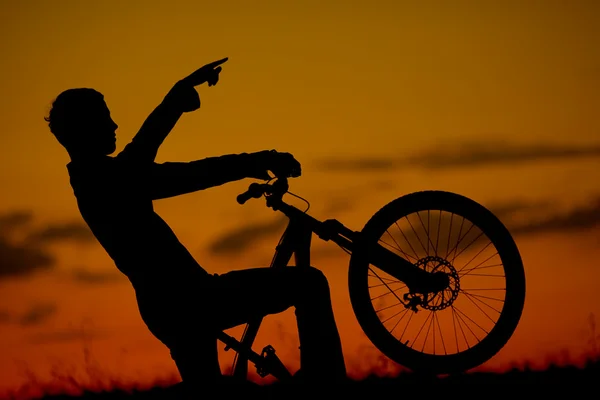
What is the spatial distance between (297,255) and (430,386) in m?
1.53

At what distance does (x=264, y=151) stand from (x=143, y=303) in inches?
48.7

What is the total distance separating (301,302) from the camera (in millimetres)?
6363

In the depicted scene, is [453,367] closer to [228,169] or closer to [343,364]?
[343,364]

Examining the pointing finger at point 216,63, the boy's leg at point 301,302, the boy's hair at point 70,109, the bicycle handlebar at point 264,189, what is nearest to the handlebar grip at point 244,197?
the bicycle handlebar at point 264,189

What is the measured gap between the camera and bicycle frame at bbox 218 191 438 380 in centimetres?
694

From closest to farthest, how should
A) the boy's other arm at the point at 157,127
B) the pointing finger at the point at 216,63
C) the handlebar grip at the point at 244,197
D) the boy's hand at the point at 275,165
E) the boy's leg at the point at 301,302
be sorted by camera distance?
the boy's leg at the point at 301,302 → the boy's other arm at the point at 157,127 → the boy's hand at the point at 275,165 → the pointing finger at the point at 216,63 → the handlebar grip at the point at 244,197

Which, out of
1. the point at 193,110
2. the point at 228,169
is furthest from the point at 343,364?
the point at 193,110

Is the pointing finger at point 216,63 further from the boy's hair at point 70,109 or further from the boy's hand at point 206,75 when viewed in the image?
the boy's hair at point 70,109

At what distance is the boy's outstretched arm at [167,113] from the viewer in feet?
21.2

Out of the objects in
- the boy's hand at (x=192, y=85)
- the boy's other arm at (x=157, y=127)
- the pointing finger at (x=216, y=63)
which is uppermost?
the pointing finger at (x=216, y=63)

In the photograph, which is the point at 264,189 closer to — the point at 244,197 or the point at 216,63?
the point at 244,197

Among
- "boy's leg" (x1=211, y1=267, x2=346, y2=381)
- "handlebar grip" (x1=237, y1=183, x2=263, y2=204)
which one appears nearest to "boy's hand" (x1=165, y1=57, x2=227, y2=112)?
"handlebar grip" (x1=237, y1=183, x2=263, y2=204)

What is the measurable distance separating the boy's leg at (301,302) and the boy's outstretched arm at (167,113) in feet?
3.06

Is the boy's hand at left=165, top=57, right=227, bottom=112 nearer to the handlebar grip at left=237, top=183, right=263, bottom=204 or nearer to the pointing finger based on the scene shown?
the pointing finger
